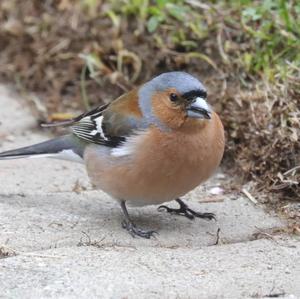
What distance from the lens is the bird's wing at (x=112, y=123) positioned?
4762 mm

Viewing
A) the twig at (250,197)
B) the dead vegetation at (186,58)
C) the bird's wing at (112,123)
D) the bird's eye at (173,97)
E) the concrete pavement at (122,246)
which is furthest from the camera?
the dead vegetation at (186,58)

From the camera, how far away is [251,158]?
5332mm

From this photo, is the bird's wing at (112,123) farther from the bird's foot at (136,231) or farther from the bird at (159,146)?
the bird's foot at (136,231)

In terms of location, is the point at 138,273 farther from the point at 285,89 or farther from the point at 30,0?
the point at 30,0

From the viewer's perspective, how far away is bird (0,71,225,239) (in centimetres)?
450

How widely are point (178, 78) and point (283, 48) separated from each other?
160 cm

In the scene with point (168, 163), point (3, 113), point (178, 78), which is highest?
point (178, 78)

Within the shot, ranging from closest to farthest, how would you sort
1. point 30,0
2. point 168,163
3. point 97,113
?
point 168,163
point 97,113
point 30,0

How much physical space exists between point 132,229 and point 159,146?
507mm

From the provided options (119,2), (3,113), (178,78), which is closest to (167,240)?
(178,78)

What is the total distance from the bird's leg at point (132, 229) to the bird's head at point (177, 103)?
569mm

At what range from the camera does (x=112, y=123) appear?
4906 millimetres

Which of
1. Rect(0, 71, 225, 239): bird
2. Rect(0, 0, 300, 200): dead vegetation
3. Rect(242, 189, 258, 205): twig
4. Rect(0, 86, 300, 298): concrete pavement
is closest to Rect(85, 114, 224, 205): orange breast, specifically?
Rect(0, 71, 225, 239): bird

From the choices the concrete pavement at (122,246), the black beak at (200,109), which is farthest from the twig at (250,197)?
the black beak at (200,109)
